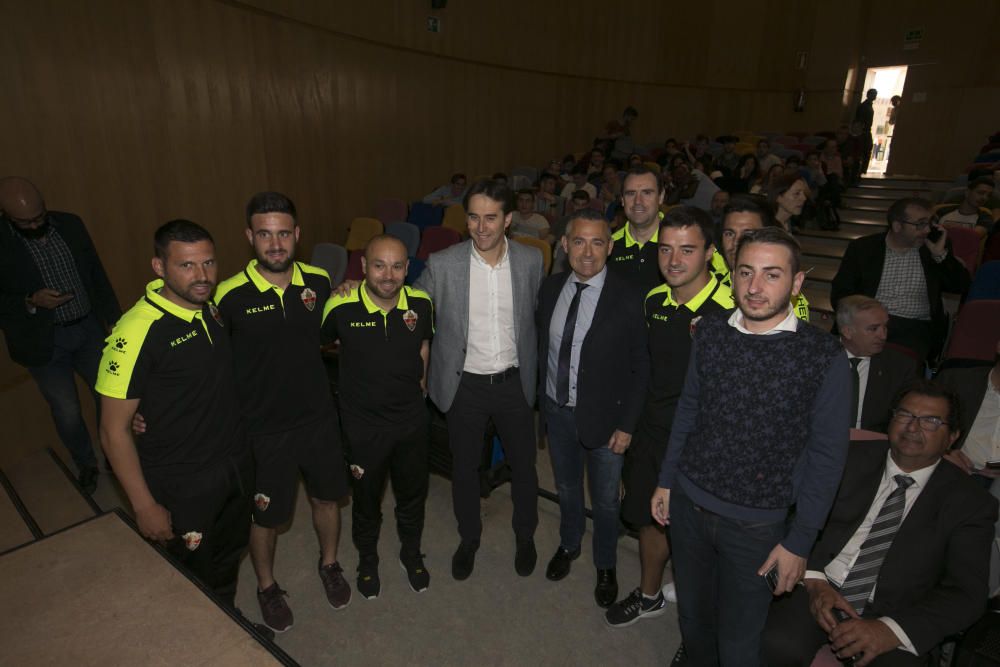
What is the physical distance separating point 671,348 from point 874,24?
1528 cm

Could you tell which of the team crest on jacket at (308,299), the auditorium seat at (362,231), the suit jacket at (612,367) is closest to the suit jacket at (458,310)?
the suit jacket at (612,367)

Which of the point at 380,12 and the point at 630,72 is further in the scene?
the point at 630,72

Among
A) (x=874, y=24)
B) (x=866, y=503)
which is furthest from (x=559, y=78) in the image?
(x=866, y=503)

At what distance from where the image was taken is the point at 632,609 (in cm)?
266

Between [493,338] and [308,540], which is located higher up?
[493,338]

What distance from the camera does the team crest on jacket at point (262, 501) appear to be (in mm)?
2484

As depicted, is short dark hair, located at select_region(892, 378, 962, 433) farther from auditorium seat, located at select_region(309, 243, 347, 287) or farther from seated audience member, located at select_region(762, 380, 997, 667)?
auditorium seat, located at select_region(309, 243, 347, 287)

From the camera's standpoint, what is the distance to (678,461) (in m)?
2.03

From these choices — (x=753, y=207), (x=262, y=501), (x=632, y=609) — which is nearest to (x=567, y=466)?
(x=632, y=609)

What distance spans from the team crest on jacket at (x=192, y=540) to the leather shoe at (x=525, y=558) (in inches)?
60.1

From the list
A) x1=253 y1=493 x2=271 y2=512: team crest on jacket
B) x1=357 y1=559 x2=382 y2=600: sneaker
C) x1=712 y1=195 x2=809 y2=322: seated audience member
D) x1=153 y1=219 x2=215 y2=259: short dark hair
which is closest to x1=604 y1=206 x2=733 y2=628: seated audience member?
x1=712 y1=195 x2=809 y2=322: seated audience member

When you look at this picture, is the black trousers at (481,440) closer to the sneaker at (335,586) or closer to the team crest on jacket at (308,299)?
the sneaker at (335,586)

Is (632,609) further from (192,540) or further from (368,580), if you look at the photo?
(192,540)

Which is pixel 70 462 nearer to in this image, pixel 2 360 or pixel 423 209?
pixel 2 360
